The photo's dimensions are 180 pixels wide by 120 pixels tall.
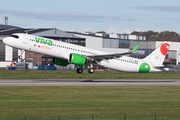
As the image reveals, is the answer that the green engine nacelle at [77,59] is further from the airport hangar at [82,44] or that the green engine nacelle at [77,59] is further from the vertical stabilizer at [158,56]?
the airport hangar at [82,44]

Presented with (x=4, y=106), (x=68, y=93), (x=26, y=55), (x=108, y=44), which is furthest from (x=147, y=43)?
(x=4, y=106)

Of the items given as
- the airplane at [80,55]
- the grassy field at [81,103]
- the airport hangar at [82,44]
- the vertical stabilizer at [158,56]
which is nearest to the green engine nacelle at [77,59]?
the airplane at [80,55]

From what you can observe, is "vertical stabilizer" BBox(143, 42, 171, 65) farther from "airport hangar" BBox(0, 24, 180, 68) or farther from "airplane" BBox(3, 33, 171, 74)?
"airport hangar" BBox(0, 24, 180, 68)

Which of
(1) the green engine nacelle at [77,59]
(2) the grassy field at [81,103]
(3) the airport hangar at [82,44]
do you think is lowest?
(2) the grassy field at [81,103]

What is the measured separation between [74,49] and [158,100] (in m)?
24.3

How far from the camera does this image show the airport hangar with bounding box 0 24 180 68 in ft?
420

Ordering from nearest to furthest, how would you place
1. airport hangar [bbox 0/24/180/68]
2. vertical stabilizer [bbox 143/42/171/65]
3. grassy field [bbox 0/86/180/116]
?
grassy field [bbox 0/86/180/116] < vertical stabilizer [bbox 143/42/171/65] < airport hangar [bbox 0/24/180/68]

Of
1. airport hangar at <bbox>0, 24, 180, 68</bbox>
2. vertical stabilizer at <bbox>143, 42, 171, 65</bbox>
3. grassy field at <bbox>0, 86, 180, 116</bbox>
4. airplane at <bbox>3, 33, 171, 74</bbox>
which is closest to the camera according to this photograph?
grassy field at <bbox>0, 86, 180, 116</bbox>

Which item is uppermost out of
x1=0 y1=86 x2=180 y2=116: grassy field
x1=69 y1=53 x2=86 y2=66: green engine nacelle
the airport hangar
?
the airport hangar

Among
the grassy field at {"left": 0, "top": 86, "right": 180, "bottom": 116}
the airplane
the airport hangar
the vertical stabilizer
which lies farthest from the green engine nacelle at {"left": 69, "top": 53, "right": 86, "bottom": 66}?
the airport hangar

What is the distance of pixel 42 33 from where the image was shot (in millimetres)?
135250

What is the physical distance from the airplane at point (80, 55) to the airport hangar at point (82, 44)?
229 feet

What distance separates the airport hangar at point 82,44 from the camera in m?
128

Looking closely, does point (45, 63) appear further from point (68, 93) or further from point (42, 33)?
point (68, 93)
